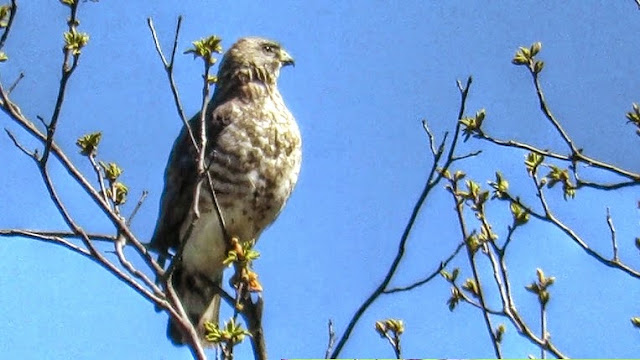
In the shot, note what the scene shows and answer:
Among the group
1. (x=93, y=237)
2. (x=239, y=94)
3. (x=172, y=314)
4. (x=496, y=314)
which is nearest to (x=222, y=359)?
(x=172, y=314)

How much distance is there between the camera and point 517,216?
4422 millimetres

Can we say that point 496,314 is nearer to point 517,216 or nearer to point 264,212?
point 517,216

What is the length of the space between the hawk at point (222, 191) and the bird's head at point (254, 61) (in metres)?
0.36

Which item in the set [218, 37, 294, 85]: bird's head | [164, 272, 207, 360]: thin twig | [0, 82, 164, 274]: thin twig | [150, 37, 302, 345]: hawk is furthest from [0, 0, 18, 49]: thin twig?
[218, 37, 294, 85]: bird's head

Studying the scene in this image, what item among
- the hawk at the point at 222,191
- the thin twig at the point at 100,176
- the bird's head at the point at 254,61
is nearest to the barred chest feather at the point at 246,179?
the hawk at the point at 222,191

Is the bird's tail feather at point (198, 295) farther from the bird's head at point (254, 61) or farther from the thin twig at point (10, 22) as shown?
the thin twig at point (10, 22)

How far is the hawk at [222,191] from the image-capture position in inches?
234

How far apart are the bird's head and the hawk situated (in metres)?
0.36

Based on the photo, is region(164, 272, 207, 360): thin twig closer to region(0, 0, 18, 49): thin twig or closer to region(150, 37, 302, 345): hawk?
region(0, 0, 18, 49): thin twig

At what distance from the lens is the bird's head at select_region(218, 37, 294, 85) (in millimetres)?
6656

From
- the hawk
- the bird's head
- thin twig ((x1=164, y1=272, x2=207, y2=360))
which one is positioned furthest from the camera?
the bird's head

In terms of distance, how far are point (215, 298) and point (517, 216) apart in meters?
2.23

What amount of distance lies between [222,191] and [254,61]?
1.17 metres

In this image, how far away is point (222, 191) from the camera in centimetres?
592
